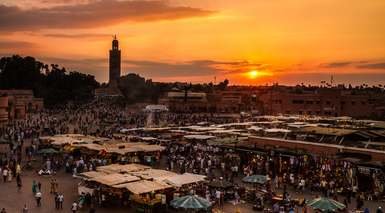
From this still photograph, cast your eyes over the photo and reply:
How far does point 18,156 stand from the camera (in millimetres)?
33406

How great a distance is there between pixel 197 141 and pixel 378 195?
56.8 ft

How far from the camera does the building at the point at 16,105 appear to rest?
44.6 m

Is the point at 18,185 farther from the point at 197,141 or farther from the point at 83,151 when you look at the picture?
the point at 197,141

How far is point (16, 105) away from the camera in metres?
65.2

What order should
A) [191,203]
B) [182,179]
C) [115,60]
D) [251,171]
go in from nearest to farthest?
[191,203] < [182,179] < [251,171] < [115,60]

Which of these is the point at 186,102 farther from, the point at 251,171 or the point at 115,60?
the point at 115,60

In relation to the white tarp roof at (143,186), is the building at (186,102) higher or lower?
higher

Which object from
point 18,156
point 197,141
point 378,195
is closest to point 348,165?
point 378,195

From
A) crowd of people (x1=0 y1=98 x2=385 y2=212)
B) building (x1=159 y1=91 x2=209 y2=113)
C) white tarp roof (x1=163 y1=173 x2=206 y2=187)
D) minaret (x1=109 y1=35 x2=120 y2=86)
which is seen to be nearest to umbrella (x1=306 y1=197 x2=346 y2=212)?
crowd of people (x1=0 y1=98 x2=385 y2=212)

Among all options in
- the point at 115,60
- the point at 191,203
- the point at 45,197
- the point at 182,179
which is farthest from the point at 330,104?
the point at 115,60

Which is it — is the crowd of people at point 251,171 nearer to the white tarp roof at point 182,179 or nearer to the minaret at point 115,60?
the white tarp roof at point 182,179

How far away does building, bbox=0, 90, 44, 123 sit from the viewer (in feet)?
146

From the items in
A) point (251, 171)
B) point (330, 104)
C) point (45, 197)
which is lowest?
point (45, 197)

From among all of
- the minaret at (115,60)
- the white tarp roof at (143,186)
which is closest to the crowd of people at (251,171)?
the white tarp roof at (143,186)
